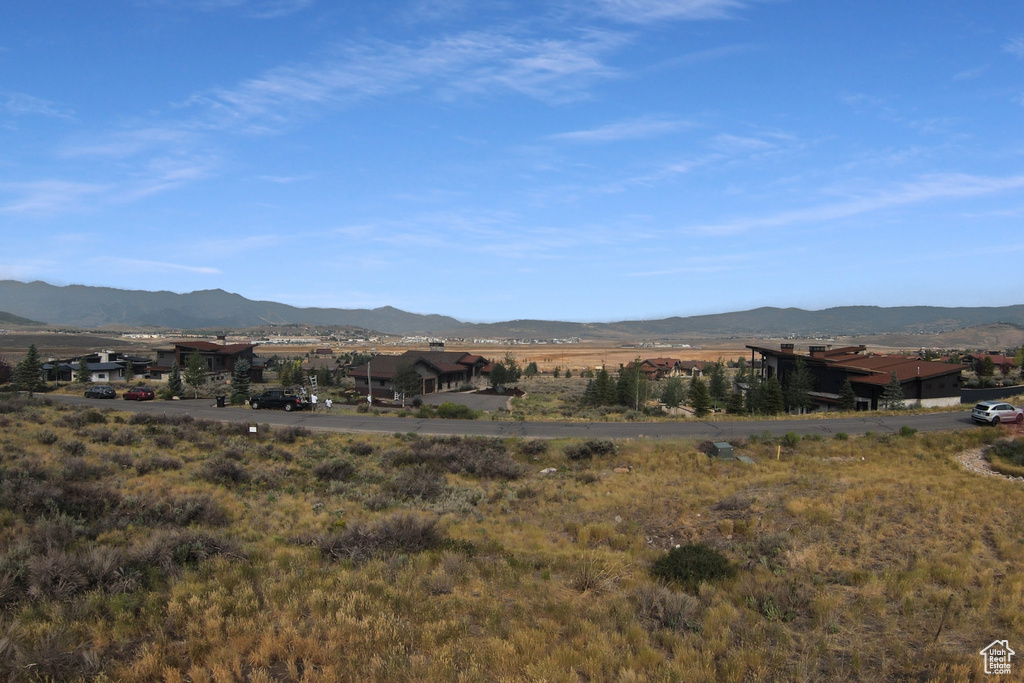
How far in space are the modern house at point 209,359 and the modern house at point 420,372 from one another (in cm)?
2183

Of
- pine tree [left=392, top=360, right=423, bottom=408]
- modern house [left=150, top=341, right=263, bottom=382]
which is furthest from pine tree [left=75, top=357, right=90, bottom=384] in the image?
pine tree [left=392, top=360, right=423, bottom=408]

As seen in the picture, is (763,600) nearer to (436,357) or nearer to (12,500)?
(12,500)

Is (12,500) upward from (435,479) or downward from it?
upward

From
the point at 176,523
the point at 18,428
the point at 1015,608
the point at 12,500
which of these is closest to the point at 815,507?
the point at 1015,608

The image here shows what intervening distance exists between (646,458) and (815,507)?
409 inches

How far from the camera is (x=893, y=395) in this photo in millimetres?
45094

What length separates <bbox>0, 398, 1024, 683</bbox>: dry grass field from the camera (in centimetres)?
757

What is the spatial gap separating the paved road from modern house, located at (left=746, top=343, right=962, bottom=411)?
12.5 meters

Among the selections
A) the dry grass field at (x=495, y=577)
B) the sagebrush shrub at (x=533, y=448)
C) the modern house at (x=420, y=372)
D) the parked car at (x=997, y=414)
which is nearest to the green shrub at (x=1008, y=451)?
the dry grass field at (x=495, y=577)

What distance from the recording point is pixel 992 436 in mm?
27297

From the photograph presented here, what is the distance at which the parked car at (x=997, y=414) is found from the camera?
30.8 m

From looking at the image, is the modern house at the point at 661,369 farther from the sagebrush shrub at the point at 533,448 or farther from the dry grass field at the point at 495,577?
the dry grass field at the point at 495,577

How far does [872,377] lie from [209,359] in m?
78.8

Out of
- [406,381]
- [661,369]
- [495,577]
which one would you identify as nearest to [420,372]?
[406,381]
